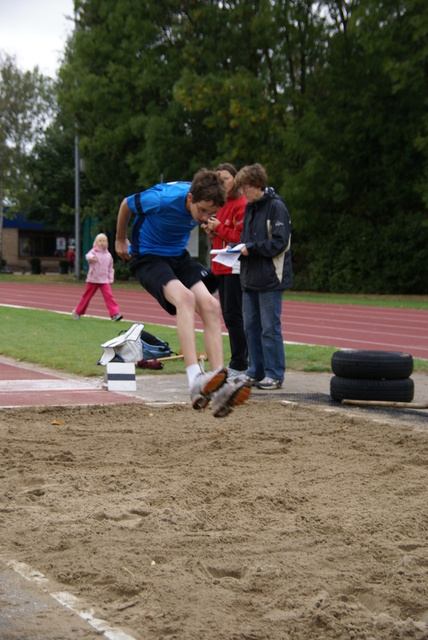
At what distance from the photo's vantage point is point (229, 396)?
557 cm

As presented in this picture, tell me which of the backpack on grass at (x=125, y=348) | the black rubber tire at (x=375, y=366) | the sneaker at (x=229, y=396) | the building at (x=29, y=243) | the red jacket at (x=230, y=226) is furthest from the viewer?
the building at (x=29, y=243)

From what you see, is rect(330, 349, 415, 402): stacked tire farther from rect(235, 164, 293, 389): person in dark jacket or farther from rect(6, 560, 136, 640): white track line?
rect(6, 560, 136, 640): white track line

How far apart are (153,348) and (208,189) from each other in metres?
4.34

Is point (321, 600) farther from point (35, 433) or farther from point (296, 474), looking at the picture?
point (35, 433)

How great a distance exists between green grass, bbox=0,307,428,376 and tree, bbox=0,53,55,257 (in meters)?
35.7

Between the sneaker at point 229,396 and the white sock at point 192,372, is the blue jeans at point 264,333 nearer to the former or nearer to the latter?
the white sock at point 192,372

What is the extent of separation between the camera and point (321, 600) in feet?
9.52

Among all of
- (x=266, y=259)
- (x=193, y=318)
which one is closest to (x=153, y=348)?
(x=266, y=259)

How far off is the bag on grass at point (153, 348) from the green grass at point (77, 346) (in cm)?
16

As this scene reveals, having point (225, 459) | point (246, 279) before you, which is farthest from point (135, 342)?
point (225, 459)

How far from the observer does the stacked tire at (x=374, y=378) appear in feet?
25.1

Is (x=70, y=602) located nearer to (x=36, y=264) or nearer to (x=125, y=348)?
(x=125, y=348)

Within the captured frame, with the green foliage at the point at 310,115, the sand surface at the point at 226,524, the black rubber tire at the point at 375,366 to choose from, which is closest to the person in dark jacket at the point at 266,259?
the black rubber tire at the point at 375,366

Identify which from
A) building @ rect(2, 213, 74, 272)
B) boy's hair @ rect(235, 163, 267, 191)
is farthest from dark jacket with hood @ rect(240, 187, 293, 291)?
building @ rect(2, 213, 74, 272)
